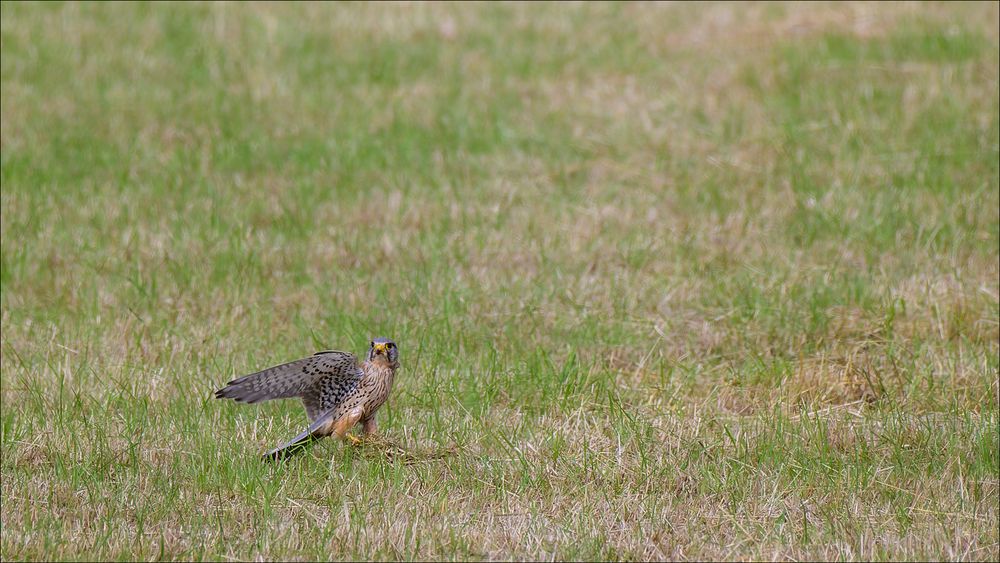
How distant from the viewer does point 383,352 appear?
17.9 feet

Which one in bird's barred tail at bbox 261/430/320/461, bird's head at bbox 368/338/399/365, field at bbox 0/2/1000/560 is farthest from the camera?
bird's head at bbox 368/338/399/365

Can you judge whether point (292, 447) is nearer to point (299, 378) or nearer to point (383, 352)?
point (299, 378)

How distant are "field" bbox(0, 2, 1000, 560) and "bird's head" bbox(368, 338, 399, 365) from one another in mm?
406

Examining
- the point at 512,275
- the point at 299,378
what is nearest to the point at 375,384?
the point at 299,378

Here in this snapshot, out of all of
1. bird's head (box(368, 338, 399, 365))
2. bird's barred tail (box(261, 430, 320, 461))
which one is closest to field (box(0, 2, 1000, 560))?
bird's barred tail (box(261, 430, 320, 461))

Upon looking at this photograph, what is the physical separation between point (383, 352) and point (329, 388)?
31 cm

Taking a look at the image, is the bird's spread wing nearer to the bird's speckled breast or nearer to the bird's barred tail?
the bird's speckled breast

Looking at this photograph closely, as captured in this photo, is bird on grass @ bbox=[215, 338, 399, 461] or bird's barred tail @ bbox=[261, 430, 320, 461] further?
bird on grass @ bbox=[215, 338, 399, 461]

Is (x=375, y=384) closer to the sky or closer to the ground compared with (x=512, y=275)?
closer to the sky

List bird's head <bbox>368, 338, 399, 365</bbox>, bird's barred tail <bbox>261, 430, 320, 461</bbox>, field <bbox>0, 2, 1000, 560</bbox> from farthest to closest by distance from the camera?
1. bird's head <bbox>368, 338, 399, 365</bbox>
2. bird's barred tail <bbox>261, 430, 320, 461</bbox>
3. field <bbox>0, 2, 1000, 560</bbox>

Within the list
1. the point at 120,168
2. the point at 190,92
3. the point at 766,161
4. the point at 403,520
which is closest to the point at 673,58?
the point at 766,161

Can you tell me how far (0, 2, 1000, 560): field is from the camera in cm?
513

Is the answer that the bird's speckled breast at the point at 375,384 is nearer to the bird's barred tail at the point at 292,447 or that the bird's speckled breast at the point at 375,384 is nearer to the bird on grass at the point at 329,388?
the bird on grass at the point at 329,388

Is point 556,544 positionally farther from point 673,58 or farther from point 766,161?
point 673,58
